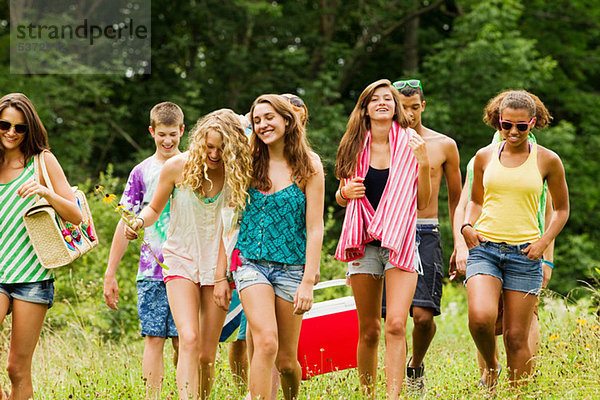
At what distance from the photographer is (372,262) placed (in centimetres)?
533

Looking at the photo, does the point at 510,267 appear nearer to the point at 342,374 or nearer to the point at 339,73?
the point at 342,374

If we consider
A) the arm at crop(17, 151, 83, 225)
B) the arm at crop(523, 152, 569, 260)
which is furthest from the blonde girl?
the arm at crop(523, 152, 569, 260)

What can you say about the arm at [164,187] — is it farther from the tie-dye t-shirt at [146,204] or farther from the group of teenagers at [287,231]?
the tie-dye t-shirt at [146,204]

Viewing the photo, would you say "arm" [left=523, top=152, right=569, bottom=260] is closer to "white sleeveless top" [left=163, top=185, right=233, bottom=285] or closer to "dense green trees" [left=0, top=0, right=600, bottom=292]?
"white sleeveless top" [left=163, top=185, right=233, bottom=285]

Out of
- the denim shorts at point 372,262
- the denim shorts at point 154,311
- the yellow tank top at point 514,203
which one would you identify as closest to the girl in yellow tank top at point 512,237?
the yellow tank top at point 514,203

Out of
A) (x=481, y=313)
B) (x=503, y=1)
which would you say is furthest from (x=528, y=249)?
(x=503, y=1)

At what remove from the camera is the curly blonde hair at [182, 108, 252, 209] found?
489 cm

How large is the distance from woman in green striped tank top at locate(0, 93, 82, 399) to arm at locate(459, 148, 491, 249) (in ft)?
9.12

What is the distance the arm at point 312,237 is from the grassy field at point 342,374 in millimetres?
770

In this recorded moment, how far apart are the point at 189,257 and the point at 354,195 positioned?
123 cm

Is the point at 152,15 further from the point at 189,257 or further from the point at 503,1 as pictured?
the point at 189,257

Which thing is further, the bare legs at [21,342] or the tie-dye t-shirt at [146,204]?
the tie-dye t-shirt at [146,204]

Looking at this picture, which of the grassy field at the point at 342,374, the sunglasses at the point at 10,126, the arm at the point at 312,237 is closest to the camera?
the arm at the point at 312,237

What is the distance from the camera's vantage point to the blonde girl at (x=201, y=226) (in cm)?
491
